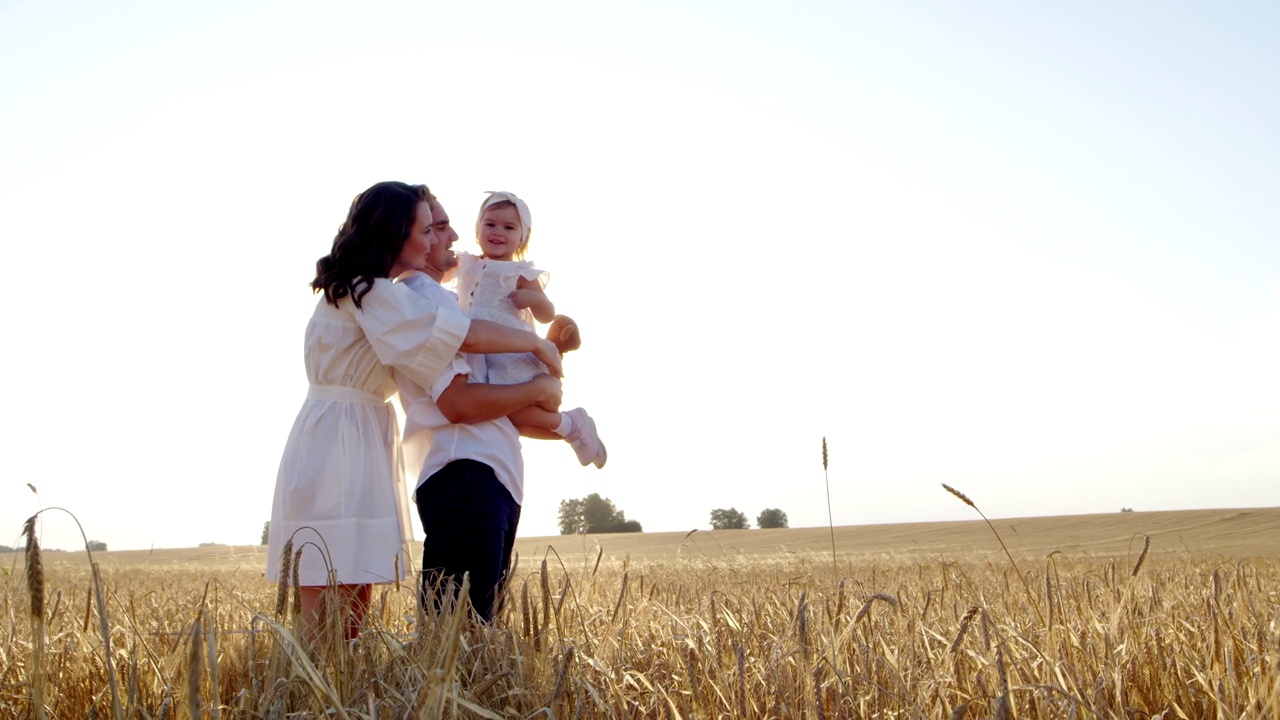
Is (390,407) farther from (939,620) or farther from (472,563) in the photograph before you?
(939,620)

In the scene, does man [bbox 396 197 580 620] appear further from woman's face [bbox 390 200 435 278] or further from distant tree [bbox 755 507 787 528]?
distant tree [bbox 755 507 787 528]

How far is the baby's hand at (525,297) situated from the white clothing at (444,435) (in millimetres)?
494

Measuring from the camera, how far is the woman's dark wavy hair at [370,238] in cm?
353

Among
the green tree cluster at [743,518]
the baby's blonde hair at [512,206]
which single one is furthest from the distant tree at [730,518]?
the baby's blonde hair at [512,206]

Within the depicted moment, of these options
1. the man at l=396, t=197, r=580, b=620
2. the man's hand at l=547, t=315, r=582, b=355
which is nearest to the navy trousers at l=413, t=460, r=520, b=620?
the man at l=396, t=197, r=580, b=620

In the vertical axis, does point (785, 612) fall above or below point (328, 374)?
below

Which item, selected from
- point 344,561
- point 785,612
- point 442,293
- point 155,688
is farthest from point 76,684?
point 785,612

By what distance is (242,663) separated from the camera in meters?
2.71

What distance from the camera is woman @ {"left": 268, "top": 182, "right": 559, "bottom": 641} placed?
337 centimetres

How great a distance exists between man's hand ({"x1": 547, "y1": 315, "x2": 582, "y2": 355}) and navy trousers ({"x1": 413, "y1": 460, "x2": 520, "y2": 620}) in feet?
2.90

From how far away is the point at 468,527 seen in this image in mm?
3395

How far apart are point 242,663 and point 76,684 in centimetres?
39

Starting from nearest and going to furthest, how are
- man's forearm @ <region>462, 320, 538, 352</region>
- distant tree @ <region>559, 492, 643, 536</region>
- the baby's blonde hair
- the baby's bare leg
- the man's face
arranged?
1. man's forearm @ <region>462, 320, 538, 352</region>
2. the baby's bare leg
3. the man's face
4. the baby's blonde hair
5. distant tree @ <region>559, 492, 643, 536</region>

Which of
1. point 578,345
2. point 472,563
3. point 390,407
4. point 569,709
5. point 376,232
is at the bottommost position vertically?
point 569,709
